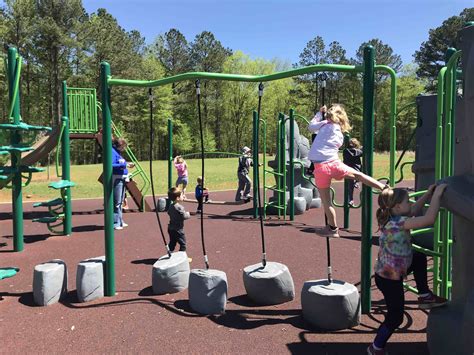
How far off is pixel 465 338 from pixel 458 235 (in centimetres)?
72

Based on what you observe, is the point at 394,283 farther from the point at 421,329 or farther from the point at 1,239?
the point at 1,239

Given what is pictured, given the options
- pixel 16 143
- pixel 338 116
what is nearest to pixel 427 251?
pixel 338 116

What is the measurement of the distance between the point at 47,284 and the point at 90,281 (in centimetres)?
41

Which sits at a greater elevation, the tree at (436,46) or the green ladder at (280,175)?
the tree at (436,46)

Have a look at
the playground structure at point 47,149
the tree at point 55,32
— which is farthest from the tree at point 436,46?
the playground structure at point 47,149

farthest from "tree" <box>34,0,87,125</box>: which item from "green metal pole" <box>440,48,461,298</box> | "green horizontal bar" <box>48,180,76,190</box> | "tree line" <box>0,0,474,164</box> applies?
"green metal pole" <box>440,48,461,298</box>

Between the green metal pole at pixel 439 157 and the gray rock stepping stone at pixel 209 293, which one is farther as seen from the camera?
the gray rock stepping stone at pixel 209 293

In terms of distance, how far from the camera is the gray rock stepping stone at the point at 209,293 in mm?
4164

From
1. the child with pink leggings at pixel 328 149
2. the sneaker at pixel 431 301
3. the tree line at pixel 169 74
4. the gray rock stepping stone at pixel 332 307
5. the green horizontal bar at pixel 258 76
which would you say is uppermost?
→ the tree line at pixel 169 74

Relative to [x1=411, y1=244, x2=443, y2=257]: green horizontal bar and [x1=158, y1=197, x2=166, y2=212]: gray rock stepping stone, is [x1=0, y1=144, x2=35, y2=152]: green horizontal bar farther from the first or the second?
[x1=158, y1=197, x2=166, y2=212]: gray rock stepping stone

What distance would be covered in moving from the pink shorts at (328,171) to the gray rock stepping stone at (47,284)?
2827 millimetres

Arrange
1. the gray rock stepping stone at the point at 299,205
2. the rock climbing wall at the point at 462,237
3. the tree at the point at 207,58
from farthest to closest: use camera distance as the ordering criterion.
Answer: the tree at the point at 207,58 → the gray rock stepping stone at the point at 299,205 → the rock climbing wall at the point at 462,237

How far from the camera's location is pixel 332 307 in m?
3.66

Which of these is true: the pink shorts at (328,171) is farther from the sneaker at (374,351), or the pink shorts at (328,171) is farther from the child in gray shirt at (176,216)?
A: the child in gray shirt at (176,216)
